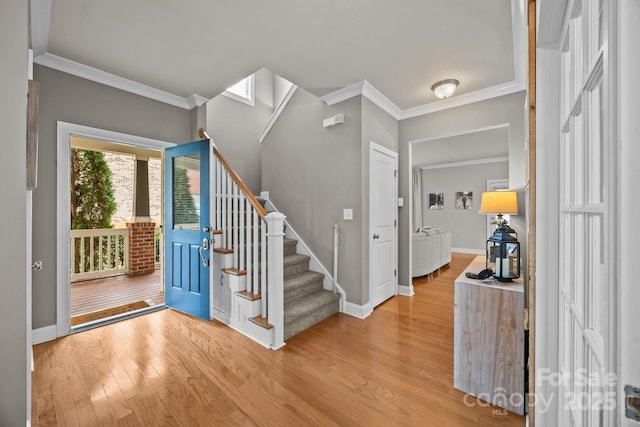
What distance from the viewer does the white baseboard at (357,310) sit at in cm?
309

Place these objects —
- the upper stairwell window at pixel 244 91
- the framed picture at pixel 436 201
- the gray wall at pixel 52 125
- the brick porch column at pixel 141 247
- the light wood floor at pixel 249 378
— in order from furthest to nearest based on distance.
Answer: the framed picture at pixel 436 201 → the brick porch column at pixel 141 247 → the upper stairwell window at pixel 244 91 → the gray wall at pixel 52 125 → the light wood floor at pixel 249 378

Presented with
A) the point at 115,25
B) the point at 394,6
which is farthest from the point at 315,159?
the point at 115,25

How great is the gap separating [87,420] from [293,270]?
212 centimetres

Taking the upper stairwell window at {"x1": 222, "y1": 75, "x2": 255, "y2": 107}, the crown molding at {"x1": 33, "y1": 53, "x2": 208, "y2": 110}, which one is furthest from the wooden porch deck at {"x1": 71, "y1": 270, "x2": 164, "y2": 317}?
the upper stairwell window at {"x1": 222, "y1": 75, "x2": 255, "y2": 107}

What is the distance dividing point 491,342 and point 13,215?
2.65 metres

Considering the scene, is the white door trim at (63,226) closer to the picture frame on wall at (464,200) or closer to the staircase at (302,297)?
the staircase at (302,297)

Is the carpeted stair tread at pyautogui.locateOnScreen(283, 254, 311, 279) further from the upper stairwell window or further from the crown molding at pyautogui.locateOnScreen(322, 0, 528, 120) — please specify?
the upper stairwell window

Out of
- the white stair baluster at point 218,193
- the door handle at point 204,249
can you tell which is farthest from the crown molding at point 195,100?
the door handle at point 204,249

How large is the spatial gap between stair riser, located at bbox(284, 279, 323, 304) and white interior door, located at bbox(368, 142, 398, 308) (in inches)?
25.4

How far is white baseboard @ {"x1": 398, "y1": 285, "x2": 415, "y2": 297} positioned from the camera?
3.85m

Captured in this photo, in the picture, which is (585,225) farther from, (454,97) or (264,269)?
(454,97)

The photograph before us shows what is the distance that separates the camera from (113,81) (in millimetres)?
2914

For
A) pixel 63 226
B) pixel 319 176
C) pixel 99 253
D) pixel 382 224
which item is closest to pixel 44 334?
pixel 63 226

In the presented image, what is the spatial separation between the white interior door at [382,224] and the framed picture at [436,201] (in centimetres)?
513
